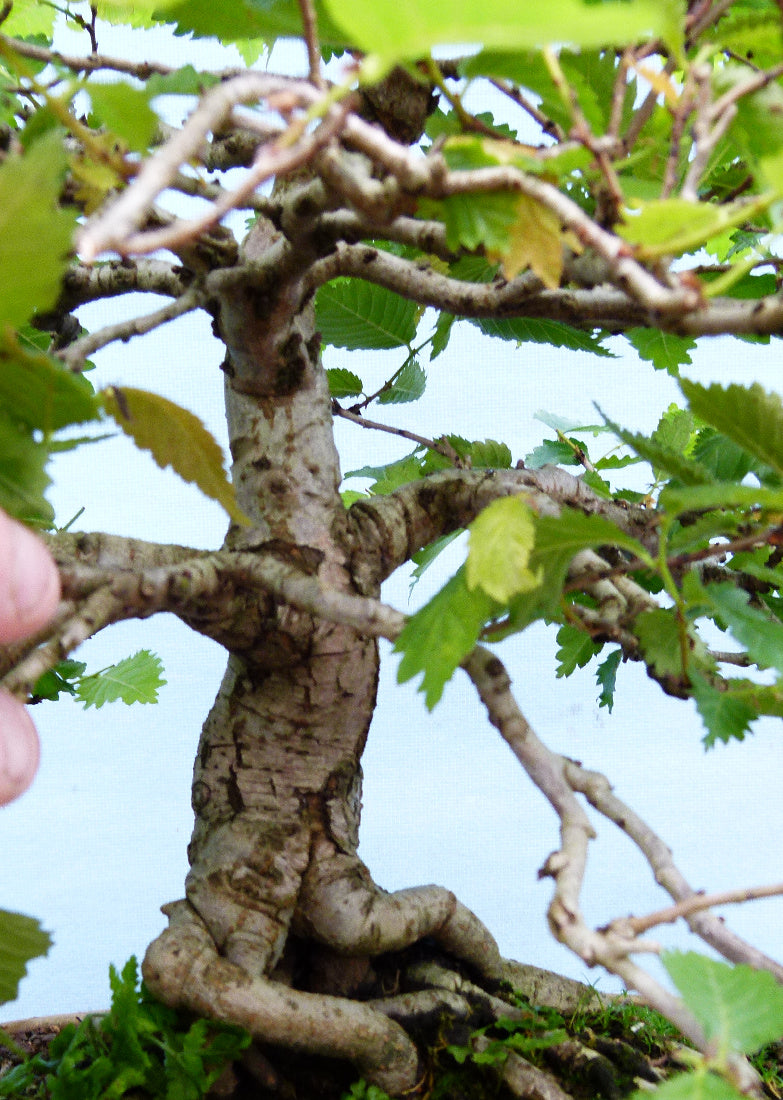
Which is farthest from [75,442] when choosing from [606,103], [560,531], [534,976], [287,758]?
[534,976]

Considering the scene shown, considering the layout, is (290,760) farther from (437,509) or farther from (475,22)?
(475,22)

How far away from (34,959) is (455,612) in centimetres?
28

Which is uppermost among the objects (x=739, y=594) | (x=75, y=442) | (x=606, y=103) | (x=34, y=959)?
(x=606, y=103)

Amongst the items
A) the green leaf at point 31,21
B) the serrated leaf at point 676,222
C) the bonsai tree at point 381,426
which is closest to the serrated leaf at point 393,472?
the bonsai tree at point 381,426

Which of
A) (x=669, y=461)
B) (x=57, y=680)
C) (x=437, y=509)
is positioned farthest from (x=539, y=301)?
(x=57, y=680)

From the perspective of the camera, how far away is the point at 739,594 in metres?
0.49

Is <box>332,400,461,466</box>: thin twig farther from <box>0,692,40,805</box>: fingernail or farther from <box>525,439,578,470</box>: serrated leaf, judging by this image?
<box>0,692,40,805</box>: fingernail

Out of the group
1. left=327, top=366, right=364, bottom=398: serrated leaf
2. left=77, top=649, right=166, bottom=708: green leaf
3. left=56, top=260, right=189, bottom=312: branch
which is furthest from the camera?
left=77, top=649, right=166, bottom=708: green leaf

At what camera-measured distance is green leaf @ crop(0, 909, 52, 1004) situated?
0.45m

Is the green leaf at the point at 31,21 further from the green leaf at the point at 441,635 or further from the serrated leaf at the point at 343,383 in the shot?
the green leaf at the point at 441,635

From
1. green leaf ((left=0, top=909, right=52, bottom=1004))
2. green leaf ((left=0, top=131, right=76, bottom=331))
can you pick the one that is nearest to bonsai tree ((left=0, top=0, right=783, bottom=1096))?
green leaf ((left=0, top=131, right=76, bottom=331))

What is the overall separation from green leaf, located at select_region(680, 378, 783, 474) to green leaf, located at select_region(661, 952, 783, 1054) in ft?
0.78

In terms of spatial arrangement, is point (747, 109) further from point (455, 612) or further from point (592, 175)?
point (455, 612)

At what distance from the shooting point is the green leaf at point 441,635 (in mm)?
403
